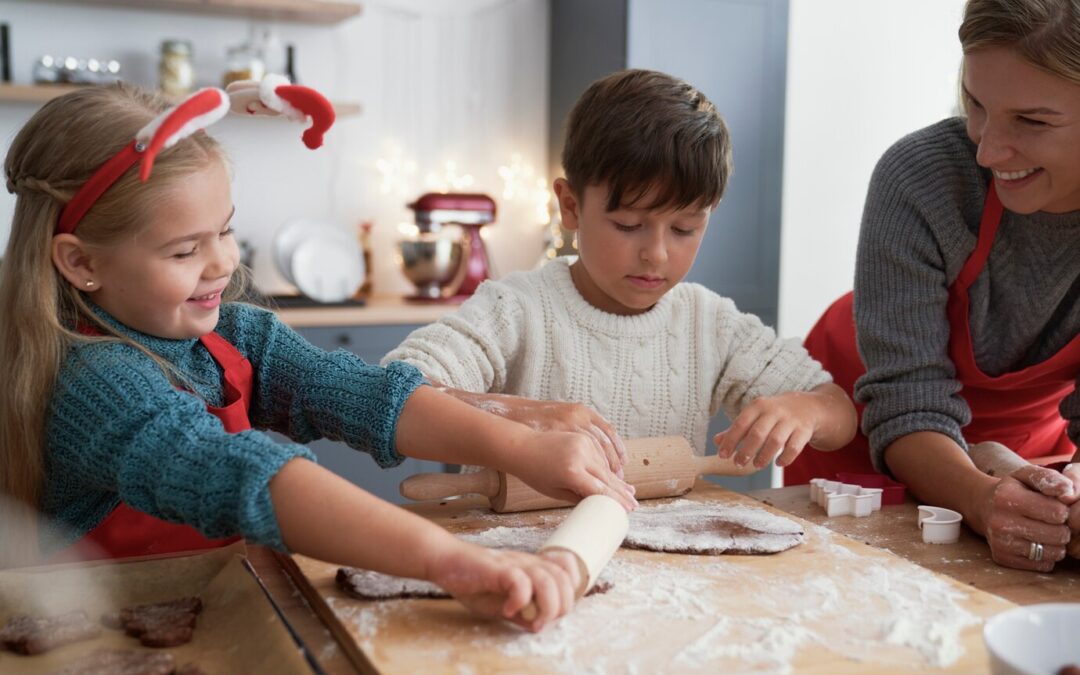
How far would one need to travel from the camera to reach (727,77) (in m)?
3.39

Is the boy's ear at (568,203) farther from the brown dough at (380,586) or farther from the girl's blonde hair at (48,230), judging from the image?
the brown dough at (380,586)

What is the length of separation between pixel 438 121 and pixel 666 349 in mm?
2233

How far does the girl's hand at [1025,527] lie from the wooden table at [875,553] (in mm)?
14

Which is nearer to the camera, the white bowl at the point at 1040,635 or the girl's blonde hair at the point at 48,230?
the white bowl at the point at 1040,635

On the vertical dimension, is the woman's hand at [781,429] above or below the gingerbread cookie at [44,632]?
above

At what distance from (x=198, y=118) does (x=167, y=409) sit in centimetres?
25

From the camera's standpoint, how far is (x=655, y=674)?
69cm

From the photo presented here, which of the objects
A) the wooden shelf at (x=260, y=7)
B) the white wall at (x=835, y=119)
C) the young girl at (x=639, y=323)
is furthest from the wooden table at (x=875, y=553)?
the white wall at (x=835, y=119)

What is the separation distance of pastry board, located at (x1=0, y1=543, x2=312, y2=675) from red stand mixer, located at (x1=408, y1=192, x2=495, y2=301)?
232cm

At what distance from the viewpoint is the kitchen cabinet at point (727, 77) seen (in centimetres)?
325

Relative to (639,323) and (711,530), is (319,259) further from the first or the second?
(711,530)

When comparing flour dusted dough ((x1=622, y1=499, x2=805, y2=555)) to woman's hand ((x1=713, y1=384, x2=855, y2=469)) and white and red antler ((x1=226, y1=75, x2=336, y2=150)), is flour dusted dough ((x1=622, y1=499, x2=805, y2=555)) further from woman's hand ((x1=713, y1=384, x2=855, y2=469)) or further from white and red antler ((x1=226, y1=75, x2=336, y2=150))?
white and red antler ((x1=226, y1=75, x2=336, y2=150))

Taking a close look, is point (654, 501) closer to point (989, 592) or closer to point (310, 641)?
point (989, 592)

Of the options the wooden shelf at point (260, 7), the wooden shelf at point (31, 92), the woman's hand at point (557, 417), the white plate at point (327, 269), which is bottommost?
the white plate at point (327, 269)
